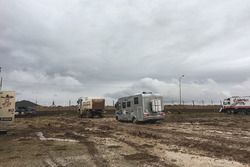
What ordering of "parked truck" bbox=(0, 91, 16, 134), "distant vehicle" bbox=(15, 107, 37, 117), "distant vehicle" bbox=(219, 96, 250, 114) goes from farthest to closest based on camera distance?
"distant vehicle" bbox=(15, 107, 37, 117), "distant vehicle" bbox=(219, 96, 250, 114), "parked truck" bbox=(0, 91, 16, 134)

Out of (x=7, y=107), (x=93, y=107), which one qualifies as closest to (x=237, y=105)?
(x=93, y=107)

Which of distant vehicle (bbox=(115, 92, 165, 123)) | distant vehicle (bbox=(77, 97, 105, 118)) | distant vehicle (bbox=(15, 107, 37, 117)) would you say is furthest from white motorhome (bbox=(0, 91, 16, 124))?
distant vehicle (bbox=(15, 107, 37, 117))

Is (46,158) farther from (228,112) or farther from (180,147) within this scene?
(228,112)

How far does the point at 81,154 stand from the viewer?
13312 mm

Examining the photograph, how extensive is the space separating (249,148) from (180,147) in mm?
3145

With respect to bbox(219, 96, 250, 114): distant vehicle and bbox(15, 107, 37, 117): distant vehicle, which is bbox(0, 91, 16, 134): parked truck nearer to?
bbox(15, 107, 37, 117): distant vehicle

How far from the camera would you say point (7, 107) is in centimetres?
2273

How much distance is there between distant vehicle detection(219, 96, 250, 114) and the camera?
59.2 metres

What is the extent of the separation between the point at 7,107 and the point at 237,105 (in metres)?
48.7

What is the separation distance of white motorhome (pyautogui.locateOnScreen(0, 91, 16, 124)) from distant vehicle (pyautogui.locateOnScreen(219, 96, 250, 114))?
4812 centimetres

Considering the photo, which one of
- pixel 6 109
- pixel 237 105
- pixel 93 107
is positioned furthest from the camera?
pixel 237 105

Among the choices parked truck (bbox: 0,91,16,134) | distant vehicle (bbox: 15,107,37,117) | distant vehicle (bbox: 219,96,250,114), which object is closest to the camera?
parked truck (bbox: 0,91,16,134)

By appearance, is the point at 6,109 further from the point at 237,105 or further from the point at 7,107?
the point at 237,105

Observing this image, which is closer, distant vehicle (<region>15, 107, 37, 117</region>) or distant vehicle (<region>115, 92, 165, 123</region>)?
distant vehicle (<region>115, 92, 165, 123</region>)
